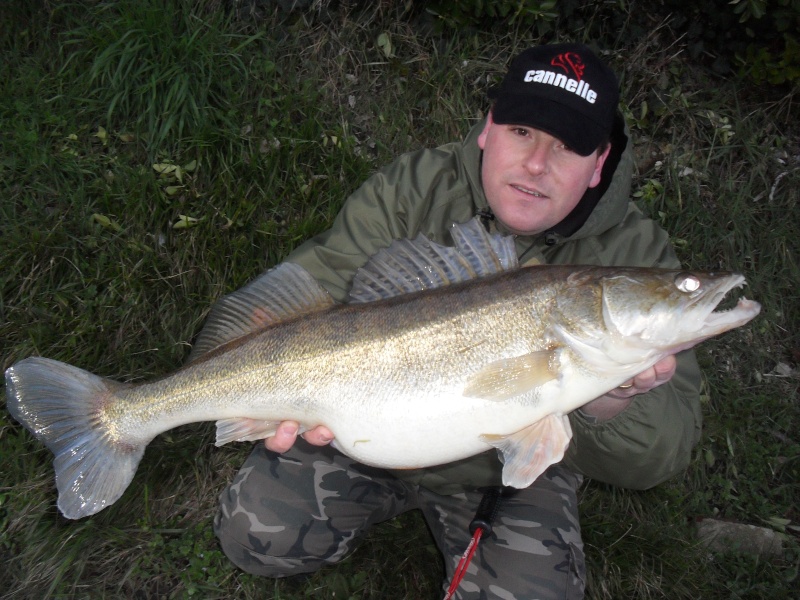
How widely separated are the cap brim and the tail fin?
187cm

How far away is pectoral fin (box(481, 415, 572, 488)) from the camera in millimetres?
2230

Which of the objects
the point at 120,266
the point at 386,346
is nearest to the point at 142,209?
the point at 120,266

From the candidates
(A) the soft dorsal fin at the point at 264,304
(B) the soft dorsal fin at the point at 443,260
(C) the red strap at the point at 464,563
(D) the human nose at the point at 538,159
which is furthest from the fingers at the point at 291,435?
(D) the human nose at the point at 538,159

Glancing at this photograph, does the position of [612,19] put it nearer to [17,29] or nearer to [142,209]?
[142,209]

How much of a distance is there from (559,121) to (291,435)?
5.17 feet

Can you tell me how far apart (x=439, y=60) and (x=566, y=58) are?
5.72 ft

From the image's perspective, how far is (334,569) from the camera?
3.33 m

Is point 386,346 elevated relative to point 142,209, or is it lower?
elevated

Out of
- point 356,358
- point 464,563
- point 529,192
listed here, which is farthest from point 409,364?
point 464,563

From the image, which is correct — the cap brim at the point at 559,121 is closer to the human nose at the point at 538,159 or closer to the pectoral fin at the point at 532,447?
the human nose at the point at 538,159

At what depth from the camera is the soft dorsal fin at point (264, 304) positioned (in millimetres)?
2510

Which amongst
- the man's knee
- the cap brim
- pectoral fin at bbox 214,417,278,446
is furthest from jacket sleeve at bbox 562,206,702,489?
the man's knee

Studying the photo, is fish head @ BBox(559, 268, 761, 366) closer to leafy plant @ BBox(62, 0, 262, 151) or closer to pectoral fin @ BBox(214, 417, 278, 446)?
pectoral fin @ BBox(214, 417, 278, 446)

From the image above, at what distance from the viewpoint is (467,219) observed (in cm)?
305
